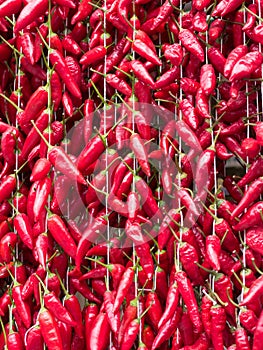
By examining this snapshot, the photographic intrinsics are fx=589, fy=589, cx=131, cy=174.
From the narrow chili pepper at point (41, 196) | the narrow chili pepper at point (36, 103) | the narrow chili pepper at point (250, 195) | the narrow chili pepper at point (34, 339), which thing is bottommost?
the narrow chili pepper at point (34, 339)

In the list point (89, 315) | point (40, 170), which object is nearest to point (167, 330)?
point (89, 315)

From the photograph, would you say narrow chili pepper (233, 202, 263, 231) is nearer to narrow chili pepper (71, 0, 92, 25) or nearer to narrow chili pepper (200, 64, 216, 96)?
narrow chili pepper (200, 64, 216, 96)

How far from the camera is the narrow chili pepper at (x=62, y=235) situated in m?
2.25

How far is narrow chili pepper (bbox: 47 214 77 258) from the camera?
2.25 metres

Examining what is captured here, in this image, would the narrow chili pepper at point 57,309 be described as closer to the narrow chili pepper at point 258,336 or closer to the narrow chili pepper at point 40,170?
the narrow chili pepper at point 40,170

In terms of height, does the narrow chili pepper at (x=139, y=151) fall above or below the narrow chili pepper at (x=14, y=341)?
above

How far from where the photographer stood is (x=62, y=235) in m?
2.25

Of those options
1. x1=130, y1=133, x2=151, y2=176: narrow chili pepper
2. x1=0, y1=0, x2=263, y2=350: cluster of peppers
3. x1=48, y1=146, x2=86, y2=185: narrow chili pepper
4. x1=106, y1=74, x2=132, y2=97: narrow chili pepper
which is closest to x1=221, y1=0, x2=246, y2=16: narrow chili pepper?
x1=0, y1=0, x2=263, y2=350: cluster of peppers

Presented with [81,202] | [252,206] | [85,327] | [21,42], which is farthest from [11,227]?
[252,206]

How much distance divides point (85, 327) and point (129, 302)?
213mm

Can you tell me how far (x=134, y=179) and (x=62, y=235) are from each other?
1.15ft

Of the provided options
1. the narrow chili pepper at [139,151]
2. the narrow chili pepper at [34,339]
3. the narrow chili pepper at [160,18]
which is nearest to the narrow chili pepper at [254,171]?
the narrow chili pepper at [139,151]

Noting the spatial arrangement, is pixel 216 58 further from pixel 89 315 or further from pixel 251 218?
pixel 89 315

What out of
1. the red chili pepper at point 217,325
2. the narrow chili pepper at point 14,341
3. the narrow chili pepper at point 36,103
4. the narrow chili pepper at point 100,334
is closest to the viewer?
the red chili pepper at point 217,325
